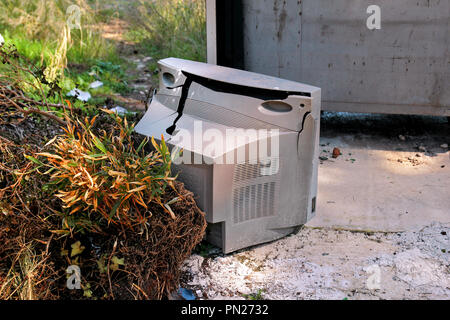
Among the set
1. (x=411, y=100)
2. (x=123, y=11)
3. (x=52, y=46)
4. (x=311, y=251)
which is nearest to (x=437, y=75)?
(x=411, y=100)

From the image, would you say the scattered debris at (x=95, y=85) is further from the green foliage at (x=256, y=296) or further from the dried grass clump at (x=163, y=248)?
the green foliage at (x=256, y=296)

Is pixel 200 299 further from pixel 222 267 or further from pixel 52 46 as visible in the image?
pixel 52 46

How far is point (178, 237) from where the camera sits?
2.71 m

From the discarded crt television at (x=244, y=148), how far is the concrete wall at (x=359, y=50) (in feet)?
5.64

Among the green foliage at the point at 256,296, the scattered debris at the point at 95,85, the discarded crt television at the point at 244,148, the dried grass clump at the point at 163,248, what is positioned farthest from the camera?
the scattered debris at the point at 95,85

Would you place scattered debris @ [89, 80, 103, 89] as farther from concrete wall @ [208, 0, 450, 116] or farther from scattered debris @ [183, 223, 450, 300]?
scattered debris @ [183, 223, 450, 300]

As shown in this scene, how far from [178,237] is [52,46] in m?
3.84

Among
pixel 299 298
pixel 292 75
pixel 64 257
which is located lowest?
pixel 299 298

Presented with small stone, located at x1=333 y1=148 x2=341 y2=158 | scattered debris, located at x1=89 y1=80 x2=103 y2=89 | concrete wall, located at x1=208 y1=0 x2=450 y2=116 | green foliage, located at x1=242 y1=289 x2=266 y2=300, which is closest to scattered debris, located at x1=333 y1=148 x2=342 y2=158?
small stone, located at x1=333 y1=148 x2=341 y2=158

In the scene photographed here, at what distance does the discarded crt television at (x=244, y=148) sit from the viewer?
290 cm

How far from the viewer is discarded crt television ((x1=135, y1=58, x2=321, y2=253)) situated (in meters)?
2.90

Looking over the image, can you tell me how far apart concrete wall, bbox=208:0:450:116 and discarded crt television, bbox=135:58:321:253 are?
1720mm

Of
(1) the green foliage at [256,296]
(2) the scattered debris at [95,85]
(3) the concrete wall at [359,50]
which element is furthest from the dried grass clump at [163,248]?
(2) the scattered debris at [95,85]

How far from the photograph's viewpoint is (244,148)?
9.49 ft
